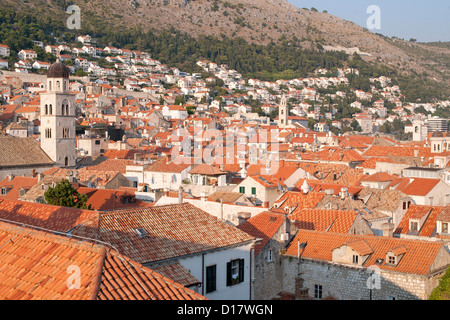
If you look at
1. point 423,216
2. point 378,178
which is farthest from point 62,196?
point 378,178

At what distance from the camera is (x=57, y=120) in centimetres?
4997

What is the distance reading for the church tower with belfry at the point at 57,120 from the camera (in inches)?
1943

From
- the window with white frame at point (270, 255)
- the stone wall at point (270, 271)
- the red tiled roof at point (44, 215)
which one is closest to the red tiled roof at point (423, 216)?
the stone wall at point (270, 271)

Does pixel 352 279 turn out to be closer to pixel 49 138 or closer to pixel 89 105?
pixel 49 138

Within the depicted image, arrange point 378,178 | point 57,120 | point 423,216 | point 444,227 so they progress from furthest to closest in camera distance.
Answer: point 57,120 < point 378,178 < point 423,216 < point 444,227

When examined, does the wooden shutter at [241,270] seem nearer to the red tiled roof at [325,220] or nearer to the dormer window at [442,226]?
the red tiled roof at [325,220]

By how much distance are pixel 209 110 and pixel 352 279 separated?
11769 centimetres

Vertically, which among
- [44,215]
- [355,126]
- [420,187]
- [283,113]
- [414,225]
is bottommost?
[414,225]

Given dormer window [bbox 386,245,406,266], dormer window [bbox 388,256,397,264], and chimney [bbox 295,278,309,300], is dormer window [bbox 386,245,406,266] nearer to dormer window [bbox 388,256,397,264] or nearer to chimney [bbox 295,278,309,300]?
dormer window [bbox 388,256,397,264]

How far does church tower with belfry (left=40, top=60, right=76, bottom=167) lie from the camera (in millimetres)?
49344

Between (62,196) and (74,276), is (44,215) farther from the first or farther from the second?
(74,276)
